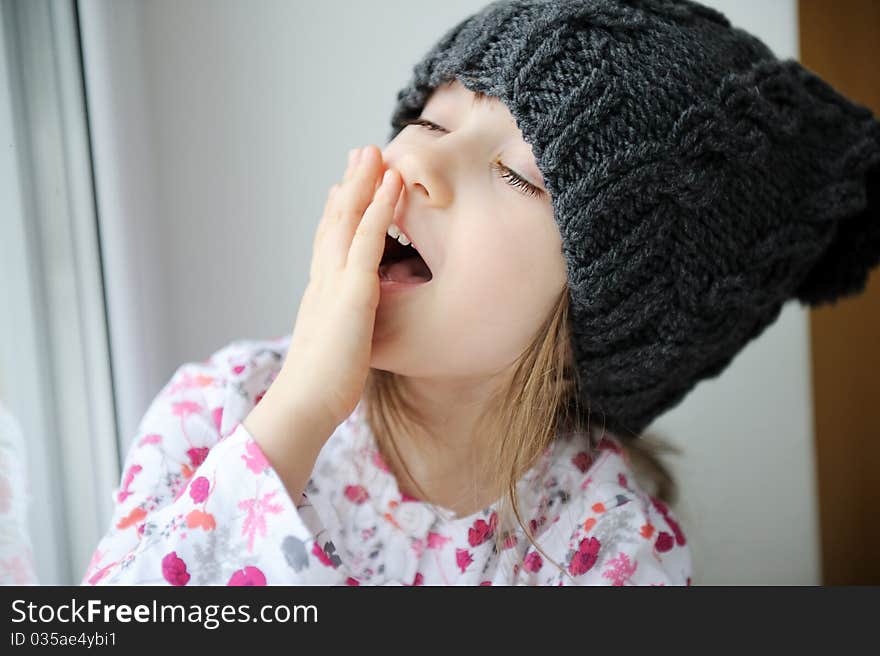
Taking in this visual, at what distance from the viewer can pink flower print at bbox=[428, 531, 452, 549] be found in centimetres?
94

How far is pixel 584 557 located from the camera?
0.92m

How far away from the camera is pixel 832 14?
1215 mm

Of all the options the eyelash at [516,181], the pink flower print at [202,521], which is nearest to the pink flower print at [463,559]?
the pink flower print at [202,521]

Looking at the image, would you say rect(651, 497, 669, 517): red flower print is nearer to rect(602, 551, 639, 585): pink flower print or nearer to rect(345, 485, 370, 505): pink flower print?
rect(602, 551, 639, 585): pink flower print

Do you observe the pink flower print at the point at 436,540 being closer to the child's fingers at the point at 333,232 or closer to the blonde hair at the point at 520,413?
the blonde hair at the point at 520,413

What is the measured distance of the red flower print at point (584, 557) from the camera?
0.92 m

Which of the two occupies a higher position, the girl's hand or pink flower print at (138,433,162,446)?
the girl's hand

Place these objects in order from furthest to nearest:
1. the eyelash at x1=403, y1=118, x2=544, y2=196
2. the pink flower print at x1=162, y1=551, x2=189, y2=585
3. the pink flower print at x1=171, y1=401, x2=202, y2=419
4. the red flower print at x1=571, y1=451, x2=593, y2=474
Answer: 1. the red flower print at x1=571, y1=451, x2=593, y2=474
2. the pink flower print at x1=171, y1=401, x2=202, y2=419
3. the eyelash at x1=403, y1=118, x2=544, y2=196
4. the pink flower print at x1=162, y1=551, x2=189, y2=585

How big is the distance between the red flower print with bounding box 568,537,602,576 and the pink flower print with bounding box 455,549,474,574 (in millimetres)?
123

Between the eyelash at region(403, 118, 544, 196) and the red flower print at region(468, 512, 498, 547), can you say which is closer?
the eyelash at region(403, 118, 544, 196)

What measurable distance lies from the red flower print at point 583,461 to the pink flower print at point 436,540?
20 centimetres

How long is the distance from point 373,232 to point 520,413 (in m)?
0.29

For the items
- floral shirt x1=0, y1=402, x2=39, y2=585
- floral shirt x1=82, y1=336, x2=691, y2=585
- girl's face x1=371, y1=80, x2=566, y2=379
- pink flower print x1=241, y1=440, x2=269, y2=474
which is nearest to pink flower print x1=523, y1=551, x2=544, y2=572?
floral shirt x1=82, y1=336, x2=691, y2=585

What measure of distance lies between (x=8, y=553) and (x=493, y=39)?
2.45ft
